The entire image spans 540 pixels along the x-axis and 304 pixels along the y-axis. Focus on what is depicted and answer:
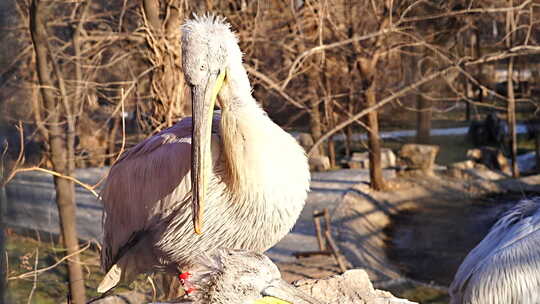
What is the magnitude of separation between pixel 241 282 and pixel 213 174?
0.71 metres

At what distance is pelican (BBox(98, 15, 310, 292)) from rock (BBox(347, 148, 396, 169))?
10.2 m

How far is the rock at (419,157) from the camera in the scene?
12016 mm

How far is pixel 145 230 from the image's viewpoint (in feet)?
8.80

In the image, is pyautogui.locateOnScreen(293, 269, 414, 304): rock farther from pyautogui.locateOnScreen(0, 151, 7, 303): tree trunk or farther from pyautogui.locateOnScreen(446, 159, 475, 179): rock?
pyautogui.locateOnScreen(446, 159, 475, 179): rock

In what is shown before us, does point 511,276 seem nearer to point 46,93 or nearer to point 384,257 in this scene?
point 46,93

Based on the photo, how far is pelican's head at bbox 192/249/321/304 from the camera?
175 centimetres

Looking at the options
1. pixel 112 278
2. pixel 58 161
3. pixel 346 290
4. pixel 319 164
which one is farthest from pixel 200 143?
pixel 319 164

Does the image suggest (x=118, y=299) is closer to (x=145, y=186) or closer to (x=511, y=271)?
(x=145, y=186)

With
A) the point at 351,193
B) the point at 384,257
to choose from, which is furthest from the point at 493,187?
the point at 384,257

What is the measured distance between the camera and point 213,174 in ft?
7.83

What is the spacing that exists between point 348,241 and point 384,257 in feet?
1.79

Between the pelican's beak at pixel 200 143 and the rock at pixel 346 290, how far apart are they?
54cm

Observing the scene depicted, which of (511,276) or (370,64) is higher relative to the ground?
(370,64)

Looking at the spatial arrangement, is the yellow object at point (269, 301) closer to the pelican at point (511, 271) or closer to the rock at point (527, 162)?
the pelican at point (511, 271)
